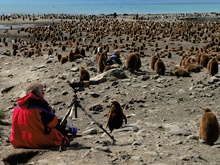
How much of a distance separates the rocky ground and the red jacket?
0.50ft

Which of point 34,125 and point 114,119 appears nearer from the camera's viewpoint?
point 34,125

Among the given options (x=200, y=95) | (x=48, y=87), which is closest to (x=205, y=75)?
(x=200, y=95)

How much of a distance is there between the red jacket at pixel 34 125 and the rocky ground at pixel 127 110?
0.15 meters

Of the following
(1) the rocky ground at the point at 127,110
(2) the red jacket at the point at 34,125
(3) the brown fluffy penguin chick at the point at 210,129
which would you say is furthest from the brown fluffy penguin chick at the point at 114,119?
(3) the brown fluffy penguin chick at the point at 210,129

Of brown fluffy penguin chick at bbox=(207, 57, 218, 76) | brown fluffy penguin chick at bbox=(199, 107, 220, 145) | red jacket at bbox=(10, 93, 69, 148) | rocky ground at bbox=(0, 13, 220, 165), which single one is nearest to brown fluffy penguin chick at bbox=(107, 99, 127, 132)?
rocky ground at bbox=(0, 13, 220, 165)

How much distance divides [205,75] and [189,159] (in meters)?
7.30

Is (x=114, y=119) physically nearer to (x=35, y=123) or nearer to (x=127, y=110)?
(x=35, y=123)

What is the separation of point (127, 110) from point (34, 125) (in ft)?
15.9

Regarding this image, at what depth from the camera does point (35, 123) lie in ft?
21.6

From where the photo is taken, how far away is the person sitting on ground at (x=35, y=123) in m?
6.50

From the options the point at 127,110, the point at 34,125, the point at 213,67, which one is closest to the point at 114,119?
the point at 34,125

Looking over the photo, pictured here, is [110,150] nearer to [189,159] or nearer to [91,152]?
[91,152]

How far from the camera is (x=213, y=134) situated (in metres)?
6.89

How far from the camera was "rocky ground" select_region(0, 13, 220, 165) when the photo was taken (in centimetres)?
645
